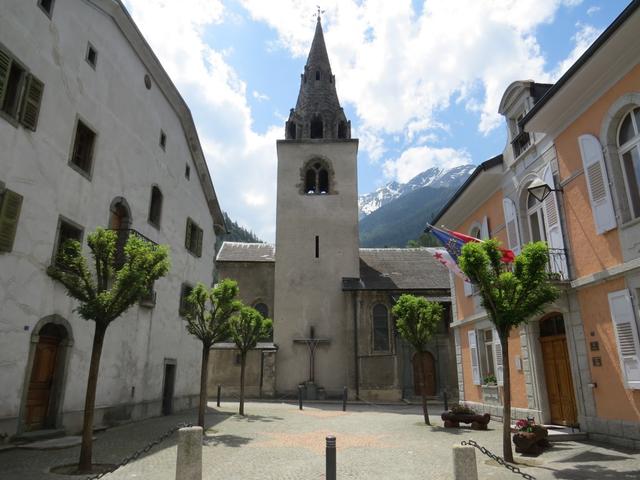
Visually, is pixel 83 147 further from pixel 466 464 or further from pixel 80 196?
pixel 466 464

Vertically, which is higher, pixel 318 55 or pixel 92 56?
pixel 318 55

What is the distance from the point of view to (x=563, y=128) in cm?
1145

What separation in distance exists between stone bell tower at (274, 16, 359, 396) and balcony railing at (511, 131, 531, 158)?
16.8 m

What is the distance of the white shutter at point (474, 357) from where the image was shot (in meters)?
15.5

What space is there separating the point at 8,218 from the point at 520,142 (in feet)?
45.5

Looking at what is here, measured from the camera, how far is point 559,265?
1130 cm

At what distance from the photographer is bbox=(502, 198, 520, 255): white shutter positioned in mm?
13287

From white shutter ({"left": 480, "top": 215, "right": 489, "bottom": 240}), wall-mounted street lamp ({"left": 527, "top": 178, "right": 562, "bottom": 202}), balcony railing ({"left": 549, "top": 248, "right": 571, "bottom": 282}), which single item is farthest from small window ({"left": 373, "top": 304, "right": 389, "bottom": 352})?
wall-mounted street lamp ({"left": 527, "top": 178, "right": 562, "bottom": 202})

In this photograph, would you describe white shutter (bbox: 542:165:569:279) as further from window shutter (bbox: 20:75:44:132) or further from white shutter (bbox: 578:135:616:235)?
window shutter (bbox: 20:75:44:132)

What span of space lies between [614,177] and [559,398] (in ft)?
19.1

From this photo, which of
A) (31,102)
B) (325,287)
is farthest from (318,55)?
(31,102)

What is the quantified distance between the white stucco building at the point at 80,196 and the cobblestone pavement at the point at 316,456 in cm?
165

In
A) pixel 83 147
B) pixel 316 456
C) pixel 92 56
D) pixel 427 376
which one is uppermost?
pixel 92 56

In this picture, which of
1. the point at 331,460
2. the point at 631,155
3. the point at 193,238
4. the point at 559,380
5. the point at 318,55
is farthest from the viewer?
the point at 318,55
